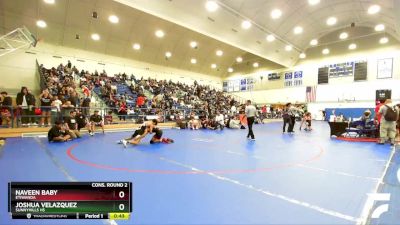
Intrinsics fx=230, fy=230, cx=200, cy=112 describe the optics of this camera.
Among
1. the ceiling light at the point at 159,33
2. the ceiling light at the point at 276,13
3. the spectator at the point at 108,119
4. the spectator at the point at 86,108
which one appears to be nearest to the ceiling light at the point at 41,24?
the ceiling light at the point at 159,33

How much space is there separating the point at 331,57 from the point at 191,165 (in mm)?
28993

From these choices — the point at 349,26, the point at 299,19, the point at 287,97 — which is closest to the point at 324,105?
the point at 287,97

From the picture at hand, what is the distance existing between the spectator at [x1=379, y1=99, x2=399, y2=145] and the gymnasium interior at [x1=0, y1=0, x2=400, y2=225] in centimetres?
5

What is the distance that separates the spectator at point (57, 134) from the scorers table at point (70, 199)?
25.2ft

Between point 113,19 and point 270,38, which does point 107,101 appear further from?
point 270,38

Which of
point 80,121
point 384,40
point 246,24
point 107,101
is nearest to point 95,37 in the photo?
point 107,101

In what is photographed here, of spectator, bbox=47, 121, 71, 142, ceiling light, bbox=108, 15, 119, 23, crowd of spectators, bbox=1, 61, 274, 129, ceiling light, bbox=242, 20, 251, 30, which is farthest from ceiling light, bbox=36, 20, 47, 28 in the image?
ceiling light, bbox=242, 20, 251, 30

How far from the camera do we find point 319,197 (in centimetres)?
329

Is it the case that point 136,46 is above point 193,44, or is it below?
below

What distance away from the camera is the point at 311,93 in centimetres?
2986

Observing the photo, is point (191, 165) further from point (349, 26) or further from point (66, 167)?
point (349, 26)

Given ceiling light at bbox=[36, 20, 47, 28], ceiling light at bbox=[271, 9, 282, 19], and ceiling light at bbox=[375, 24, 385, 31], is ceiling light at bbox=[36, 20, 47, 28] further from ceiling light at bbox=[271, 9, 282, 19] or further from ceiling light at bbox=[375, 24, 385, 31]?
ceiling light at bbox=[375, 24, 385, 31]

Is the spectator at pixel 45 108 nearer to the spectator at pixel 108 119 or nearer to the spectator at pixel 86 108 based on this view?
the spectator at pixel 86 108

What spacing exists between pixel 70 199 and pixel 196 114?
56.0 ft
